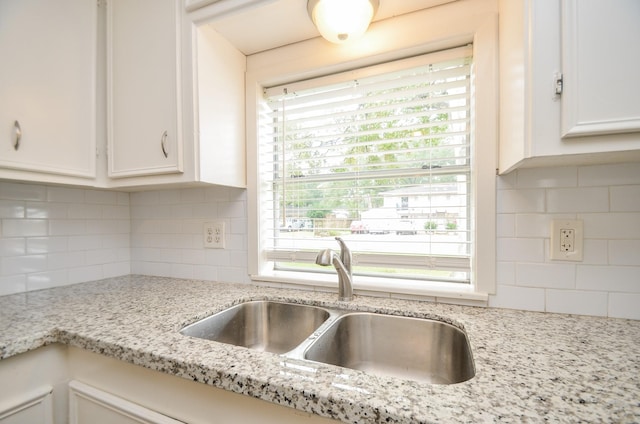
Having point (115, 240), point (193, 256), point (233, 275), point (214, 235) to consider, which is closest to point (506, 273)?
point (233, 275)

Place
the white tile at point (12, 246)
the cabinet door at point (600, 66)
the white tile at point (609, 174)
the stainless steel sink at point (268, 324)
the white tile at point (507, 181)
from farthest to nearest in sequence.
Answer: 1. the white tile at point (12, 246)
2. the stainless steel sink at point (268, 324)
3. the white tile at point (507, 181)
4. the white tile at point (609, 174)
5. the cabinet door at point (600, 66)

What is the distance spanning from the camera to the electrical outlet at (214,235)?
141 centimetres

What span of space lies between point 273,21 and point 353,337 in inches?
48.6

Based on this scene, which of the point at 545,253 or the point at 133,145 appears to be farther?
the point at 133,145

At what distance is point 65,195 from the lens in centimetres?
137

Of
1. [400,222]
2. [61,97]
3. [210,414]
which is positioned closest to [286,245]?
[400,222]

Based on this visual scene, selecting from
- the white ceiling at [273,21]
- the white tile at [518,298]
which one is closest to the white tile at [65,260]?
the white ceiling at [273,21]

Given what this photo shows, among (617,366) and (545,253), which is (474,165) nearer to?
(545,253)

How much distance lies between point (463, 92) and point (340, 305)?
0.93 m

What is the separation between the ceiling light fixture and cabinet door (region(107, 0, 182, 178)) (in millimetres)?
564

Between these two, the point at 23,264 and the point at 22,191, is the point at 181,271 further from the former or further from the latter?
the point at 22,191

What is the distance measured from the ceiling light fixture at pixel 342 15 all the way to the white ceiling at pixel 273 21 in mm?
65

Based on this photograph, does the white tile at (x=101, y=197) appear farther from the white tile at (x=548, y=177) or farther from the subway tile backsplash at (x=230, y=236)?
the white tile at (x=548, y=177)

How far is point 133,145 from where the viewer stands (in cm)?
118
